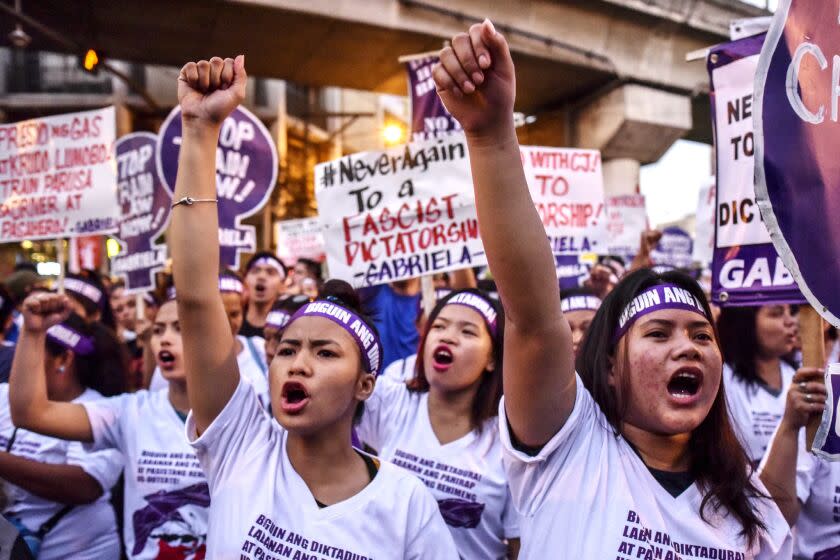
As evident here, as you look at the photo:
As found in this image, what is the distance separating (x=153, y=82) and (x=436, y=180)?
17.7 m

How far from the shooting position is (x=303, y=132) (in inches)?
826

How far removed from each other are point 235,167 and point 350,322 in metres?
3.55

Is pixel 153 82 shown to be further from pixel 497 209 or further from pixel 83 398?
pixel 497 209

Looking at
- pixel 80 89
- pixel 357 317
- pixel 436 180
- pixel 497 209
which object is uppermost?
pixel 80 89

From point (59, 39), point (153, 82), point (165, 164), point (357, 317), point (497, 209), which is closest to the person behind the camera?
point (497, 209)

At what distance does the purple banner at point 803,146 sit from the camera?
1.60 m

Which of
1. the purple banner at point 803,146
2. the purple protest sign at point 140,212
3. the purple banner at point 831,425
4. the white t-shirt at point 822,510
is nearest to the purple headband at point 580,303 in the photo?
the white t-shirt at point 822,510

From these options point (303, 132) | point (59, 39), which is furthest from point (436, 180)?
point (303, 132)

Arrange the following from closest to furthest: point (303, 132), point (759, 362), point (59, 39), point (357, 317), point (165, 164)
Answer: point (357, 317) → point (759, 362) → point (165, 164) → point (59, 39) → point (303, 132)

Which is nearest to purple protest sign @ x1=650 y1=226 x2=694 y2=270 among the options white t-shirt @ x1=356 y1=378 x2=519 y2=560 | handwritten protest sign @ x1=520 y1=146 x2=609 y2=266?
handwritten protest sign @ x1=520 y1=146 x2=609 y2=266

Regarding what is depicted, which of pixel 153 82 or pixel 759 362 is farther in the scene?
pixel 153 82

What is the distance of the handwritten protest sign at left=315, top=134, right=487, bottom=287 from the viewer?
4105mm

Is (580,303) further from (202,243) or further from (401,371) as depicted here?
(202,243)

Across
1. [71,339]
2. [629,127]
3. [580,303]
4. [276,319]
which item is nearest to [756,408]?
[580,303]
